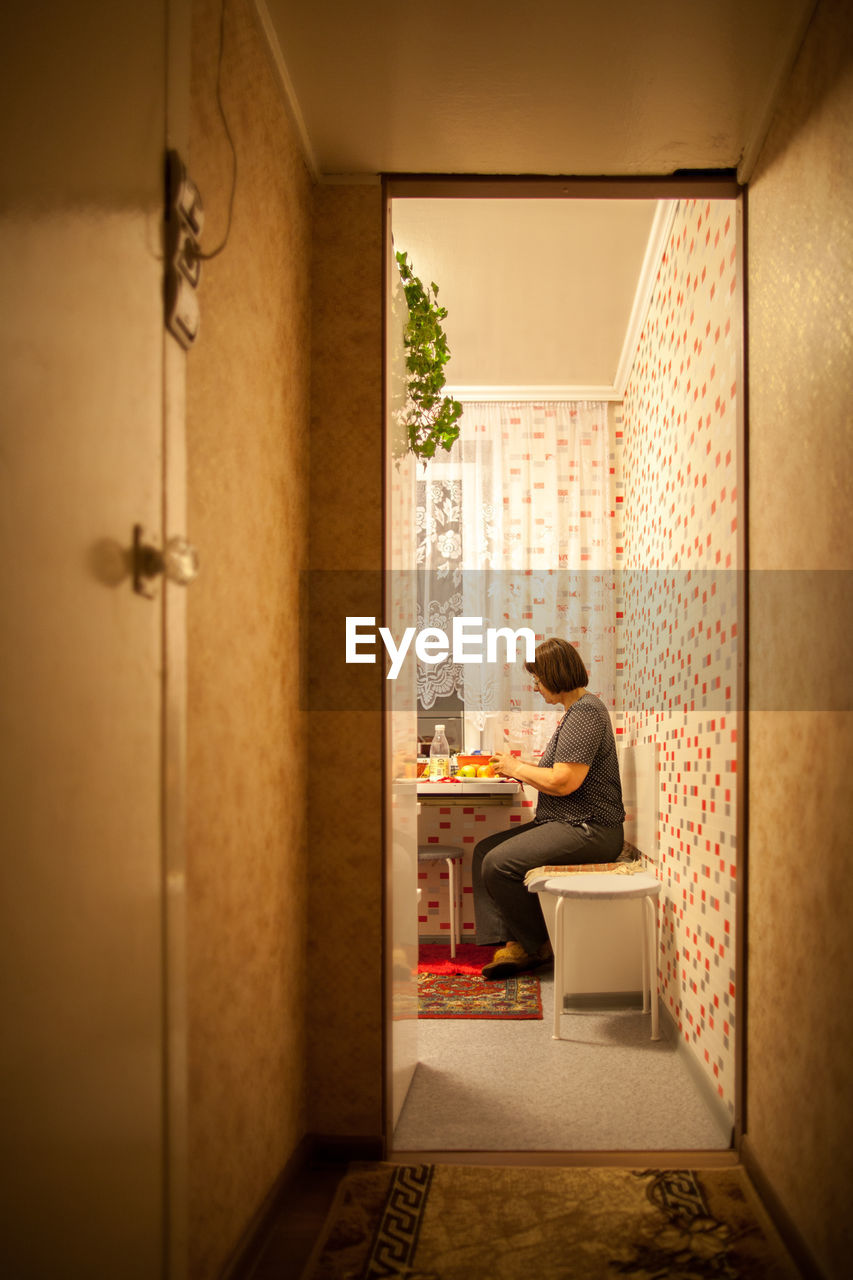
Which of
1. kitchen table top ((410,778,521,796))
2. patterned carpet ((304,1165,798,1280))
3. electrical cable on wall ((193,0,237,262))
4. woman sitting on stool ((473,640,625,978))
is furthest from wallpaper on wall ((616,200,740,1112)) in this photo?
electrical cable on wall ((193,0,237,262))

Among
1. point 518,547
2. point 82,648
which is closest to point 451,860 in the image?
point 518,547

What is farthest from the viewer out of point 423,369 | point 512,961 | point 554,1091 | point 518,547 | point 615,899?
point 518,547

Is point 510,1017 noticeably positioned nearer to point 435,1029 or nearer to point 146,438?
point 435,1029

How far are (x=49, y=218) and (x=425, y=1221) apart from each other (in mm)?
1910

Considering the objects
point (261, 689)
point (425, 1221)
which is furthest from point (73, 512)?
point (425, 1221)

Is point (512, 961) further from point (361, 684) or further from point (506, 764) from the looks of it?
point (361, 684)

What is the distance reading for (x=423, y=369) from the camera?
2828 millimetres

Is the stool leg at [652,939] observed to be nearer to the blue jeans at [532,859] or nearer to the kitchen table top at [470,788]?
the blue jeans at [532,859]

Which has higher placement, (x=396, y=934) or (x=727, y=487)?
(x=727, y=487)

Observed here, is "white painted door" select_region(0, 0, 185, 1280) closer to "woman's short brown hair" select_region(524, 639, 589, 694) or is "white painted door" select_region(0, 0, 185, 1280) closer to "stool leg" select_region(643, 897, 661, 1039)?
"stool leg" select_region(643, 897, 661, 1039)

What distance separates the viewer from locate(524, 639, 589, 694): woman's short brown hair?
3828mm

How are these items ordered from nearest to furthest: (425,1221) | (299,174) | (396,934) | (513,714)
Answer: (425,1221) → (299,174) → (396,934) → (513,714)

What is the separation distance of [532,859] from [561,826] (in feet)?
0.57

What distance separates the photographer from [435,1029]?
3178 mm
